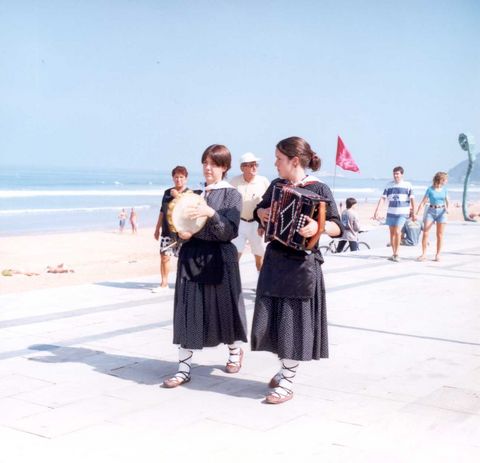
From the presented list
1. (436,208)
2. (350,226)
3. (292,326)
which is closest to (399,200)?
(436,208)

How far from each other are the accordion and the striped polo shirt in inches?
309

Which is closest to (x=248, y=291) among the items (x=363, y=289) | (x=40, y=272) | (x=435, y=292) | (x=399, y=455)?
(x=363, y=289)

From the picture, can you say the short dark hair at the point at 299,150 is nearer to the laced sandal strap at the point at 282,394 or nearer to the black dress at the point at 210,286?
the black dress at the point at 210,286

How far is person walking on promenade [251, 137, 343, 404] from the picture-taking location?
467 centimetres

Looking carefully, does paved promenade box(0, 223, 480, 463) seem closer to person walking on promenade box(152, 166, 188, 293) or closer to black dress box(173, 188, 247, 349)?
black dress box(173, 188, 247, 349)

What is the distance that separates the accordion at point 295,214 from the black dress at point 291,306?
133mm

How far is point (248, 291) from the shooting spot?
9133mm

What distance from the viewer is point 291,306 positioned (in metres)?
4.73

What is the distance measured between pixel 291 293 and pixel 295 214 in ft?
1.55

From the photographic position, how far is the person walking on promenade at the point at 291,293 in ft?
15.3

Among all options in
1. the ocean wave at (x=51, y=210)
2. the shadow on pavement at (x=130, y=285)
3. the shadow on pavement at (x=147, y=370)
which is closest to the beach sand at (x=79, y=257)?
the shadow on pavement at (x=130, y=285)

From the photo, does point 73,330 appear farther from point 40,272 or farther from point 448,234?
point 448,234

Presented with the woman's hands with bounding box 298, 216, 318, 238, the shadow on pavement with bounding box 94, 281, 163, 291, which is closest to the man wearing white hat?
the shadow on pavement with bounding box 94, 281, 163, 291

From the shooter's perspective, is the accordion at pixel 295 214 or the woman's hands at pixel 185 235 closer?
the accordion at pixel 295 214
